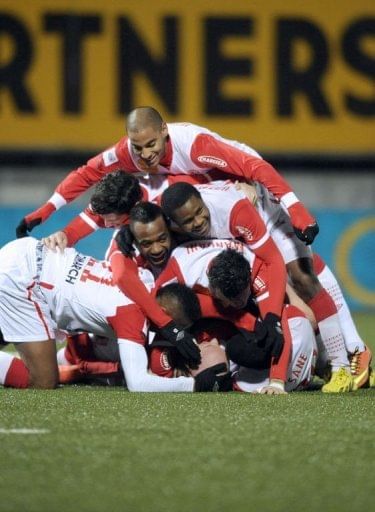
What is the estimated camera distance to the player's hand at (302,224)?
6.80 m

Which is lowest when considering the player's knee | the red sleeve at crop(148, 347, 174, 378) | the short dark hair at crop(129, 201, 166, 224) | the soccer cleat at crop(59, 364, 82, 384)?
the soccer cleat at crop(59, 364, 82, 384)

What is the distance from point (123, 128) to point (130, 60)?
714 millimetres

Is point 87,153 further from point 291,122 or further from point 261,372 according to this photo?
point 261,372

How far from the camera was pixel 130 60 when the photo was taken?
44.1 feet

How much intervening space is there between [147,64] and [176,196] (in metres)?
7.00

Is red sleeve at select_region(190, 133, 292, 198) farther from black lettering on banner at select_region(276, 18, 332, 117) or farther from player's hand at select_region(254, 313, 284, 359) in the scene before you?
black lettering on banner at select_region(276, 18, 332, 117)

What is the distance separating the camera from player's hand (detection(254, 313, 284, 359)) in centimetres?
646

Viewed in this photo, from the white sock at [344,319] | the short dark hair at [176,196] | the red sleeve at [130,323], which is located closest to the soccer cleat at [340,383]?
the white sock at [344,319]

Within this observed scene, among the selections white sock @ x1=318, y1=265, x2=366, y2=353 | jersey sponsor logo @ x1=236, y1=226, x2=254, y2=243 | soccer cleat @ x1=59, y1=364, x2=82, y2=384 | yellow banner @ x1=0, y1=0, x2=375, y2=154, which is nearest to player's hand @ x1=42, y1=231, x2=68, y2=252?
soccer cleat @ x1=59, y1=364, x2=82, y2=384

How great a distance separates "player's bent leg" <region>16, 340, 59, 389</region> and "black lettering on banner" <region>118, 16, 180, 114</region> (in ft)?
22.0

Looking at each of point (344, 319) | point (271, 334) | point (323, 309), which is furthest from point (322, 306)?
point (271, 334)

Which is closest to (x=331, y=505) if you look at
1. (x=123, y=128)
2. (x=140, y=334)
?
(x=140, y=334)

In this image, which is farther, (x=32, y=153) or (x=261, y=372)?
→ (x=32, y=153)

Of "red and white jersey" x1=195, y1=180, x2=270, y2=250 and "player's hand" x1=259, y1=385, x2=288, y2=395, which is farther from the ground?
"red and white jersey" x1=195, y1=180, x2=270, y2=250
